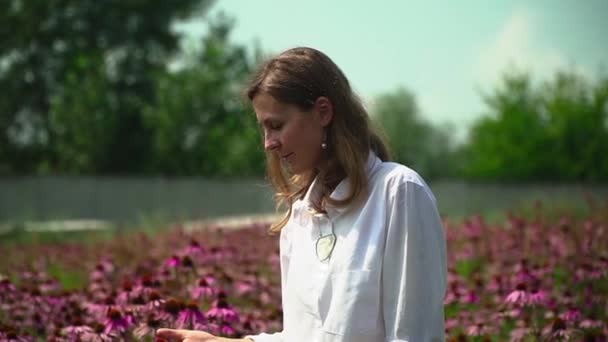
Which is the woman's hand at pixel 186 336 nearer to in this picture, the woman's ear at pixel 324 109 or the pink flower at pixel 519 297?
the woman's ear at pixel 324 109

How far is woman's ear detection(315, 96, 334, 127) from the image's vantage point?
2318mm

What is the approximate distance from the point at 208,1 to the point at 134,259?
103 feet

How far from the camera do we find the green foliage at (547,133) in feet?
112

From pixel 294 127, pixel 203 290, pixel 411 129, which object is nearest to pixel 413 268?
pixel 294 127

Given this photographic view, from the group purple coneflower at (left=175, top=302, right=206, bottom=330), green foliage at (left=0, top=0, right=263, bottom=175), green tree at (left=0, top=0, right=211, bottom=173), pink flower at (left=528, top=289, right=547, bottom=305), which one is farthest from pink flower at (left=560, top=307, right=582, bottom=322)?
green tree at (left=0, top=0, right=211, bottom=173)

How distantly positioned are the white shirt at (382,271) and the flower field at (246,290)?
1.20 metres

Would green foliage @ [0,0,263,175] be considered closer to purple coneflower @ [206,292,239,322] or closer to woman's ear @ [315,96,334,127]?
purple coneflower @ [206,292,239,322]

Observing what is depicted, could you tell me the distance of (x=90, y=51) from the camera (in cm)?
3503

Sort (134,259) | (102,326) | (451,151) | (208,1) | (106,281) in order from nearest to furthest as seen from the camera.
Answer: (102,326), (106,281), (134,259), (208,1), (451,151)

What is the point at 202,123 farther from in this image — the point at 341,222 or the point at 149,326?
the point at 341,222

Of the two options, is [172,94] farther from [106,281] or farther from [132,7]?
[106,281]

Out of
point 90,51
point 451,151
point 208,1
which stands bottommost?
point 451,151

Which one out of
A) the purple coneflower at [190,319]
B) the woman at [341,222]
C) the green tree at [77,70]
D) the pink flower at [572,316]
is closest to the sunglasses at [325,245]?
the woman at [341,222]

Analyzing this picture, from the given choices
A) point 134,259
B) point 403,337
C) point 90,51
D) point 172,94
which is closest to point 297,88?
point 403,337
